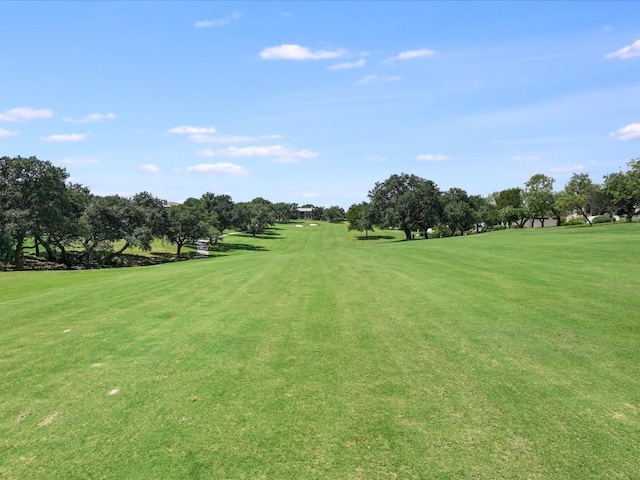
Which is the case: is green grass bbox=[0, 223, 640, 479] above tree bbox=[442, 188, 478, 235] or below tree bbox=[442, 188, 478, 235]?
below

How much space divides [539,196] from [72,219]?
91.8 meters

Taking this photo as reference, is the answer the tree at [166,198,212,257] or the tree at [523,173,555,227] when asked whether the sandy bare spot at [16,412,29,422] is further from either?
the tree at [523,173,555,227]

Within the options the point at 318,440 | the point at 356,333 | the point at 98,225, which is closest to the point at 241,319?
the point at 356,333

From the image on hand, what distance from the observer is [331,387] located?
21.2ft

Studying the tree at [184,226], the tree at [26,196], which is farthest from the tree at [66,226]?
the tree at [184,226]

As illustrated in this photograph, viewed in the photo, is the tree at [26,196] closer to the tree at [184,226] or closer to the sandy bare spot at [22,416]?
the tree at [184,226]

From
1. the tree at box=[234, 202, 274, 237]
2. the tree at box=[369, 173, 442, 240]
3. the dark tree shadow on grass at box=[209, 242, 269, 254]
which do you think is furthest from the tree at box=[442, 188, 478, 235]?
the tree at box=[234, 202, 274, 237]

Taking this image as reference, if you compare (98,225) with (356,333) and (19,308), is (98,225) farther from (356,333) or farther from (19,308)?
A: (356,333)

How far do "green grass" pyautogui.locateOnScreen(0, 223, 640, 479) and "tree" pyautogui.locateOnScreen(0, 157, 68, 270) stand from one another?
118ft

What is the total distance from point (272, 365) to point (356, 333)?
8.67 feet

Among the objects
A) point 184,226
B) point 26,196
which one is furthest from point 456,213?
point 26,196

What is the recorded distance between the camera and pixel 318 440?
496 cm

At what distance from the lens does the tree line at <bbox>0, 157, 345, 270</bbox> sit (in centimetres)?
4331

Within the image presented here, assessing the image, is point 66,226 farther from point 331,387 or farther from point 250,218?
point 250,218
